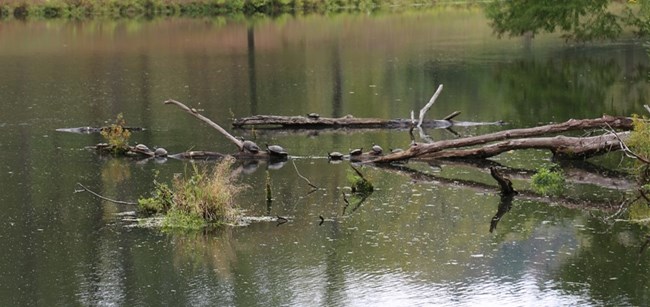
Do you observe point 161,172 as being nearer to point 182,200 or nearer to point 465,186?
point 182,200

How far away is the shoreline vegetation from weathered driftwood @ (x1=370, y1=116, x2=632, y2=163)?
52352mm

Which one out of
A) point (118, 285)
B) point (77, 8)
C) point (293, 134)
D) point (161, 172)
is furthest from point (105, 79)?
point (77, 8)

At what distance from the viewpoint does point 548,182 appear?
60.1 ft

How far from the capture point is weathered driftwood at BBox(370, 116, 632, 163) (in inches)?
778

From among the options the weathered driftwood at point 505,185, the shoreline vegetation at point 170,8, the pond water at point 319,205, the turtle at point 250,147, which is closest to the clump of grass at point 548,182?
the pond water at point 319,205

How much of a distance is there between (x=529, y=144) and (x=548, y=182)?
1.56 m

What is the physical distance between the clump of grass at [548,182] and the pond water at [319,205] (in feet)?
0.67

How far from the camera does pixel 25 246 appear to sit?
581 inches

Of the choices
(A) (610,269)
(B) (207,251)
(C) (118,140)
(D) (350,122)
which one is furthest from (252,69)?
(A) (610,269)

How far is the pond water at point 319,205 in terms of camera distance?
42.2ft

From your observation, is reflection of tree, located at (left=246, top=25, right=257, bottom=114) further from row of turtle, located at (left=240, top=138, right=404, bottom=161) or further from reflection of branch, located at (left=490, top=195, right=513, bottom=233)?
reflection of branch, located at (left=490, top=195, right=513, bottom=233)

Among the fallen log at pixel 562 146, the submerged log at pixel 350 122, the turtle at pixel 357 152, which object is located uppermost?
the fallen log at pixel 562 146

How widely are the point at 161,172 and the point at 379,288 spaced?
26.2 feet

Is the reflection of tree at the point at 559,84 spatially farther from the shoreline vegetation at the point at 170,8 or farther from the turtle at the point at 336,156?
the shoreline vegetation at the point at 170,8
